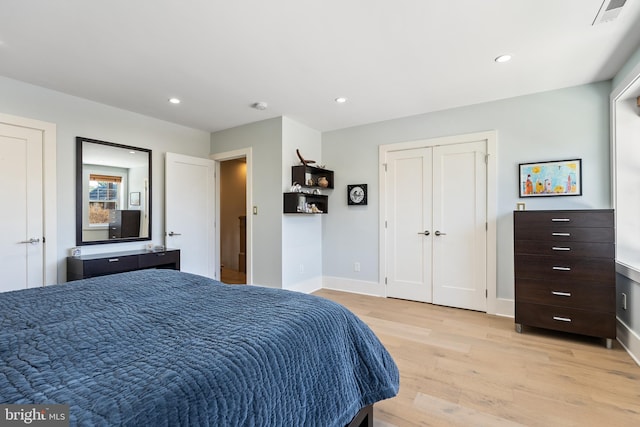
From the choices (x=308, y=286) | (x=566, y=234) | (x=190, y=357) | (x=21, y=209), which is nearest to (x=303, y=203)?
(x=308, y=286)

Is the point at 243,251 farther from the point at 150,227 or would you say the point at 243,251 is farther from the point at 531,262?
the point at 531,262

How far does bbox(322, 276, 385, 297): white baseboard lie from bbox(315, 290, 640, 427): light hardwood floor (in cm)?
102

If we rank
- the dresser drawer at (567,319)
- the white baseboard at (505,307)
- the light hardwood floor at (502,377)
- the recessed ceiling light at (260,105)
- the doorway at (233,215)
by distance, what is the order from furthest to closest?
the doorway at (233,215)
the recessed ceiling light at (260,105)
the white baseboard at (505,307)
the dresser drawer at (567,319)
the light hardwood floor at (502,377)

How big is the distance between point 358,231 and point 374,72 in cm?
228

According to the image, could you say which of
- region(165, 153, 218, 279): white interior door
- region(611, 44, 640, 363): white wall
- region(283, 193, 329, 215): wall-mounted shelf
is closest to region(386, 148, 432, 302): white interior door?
region(283, 193, 329, 215): wall-mounted shelf

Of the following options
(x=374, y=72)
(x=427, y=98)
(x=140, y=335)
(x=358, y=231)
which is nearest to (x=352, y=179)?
(x=358, y=231)

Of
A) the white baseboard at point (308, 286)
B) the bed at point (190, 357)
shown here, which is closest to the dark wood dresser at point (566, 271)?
the bed at point (190, 357)

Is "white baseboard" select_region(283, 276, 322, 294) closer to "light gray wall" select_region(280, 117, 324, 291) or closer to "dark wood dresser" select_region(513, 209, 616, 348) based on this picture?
"light gray wall" select_region(280, 117, 324, 291)

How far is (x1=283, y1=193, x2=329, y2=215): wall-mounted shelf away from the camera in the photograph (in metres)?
3.80

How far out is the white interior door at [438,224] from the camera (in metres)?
3.49

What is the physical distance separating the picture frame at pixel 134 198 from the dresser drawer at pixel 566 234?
4.36 m

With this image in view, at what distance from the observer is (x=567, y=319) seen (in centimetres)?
259

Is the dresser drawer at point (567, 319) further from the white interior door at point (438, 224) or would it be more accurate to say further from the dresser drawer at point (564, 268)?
the white interior door at point (438, 224)

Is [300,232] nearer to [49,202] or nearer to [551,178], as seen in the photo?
[49,202]
